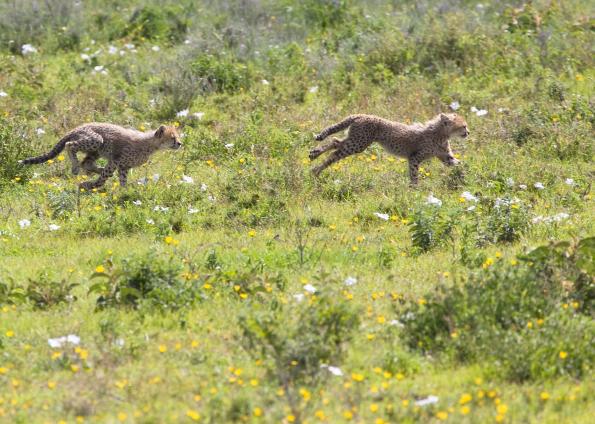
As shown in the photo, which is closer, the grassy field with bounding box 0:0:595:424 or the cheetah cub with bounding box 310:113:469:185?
the grassy field with bounding box 0:0:595:424

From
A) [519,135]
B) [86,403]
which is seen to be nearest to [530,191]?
[519,135]

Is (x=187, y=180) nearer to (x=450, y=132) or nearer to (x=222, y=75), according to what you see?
(x=450, y=132)

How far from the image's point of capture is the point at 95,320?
8.30 meters

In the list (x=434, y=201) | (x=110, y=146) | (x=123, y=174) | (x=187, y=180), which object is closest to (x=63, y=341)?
(x=434, y=201)

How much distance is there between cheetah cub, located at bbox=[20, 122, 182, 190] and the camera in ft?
40.9

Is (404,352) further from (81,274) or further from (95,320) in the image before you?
(81,274)

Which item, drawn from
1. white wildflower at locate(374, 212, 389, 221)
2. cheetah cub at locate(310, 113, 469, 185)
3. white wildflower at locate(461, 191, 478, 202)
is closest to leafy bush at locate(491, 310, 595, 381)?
white wildflower at locate(374, 212, 389, 221)

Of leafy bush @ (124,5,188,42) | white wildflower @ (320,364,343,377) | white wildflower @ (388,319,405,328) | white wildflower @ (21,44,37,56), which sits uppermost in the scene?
white wildflower @ (320,364,343,377)

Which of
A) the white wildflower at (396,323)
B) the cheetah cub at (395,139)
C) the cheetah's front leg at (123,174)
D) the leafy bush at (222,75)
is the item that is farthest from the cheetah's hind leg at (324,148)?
the white wildflower at (396,323)

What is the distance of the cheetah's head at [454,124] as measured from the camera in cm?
1324

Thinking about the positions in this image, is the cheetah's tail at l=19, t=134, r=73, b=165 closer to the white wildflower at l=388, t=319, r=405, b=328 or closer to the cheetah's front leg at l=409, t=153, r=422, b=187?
the cheetah's front leg at l=409, t=153, r=422, b=187

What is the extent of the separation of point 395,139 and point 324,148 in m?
0.84

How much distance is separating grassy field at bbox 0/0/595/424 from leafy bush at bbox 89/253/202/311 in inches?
0.7

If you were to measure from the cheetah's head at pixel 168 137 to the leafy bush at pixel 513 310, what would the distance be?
17.3ft
